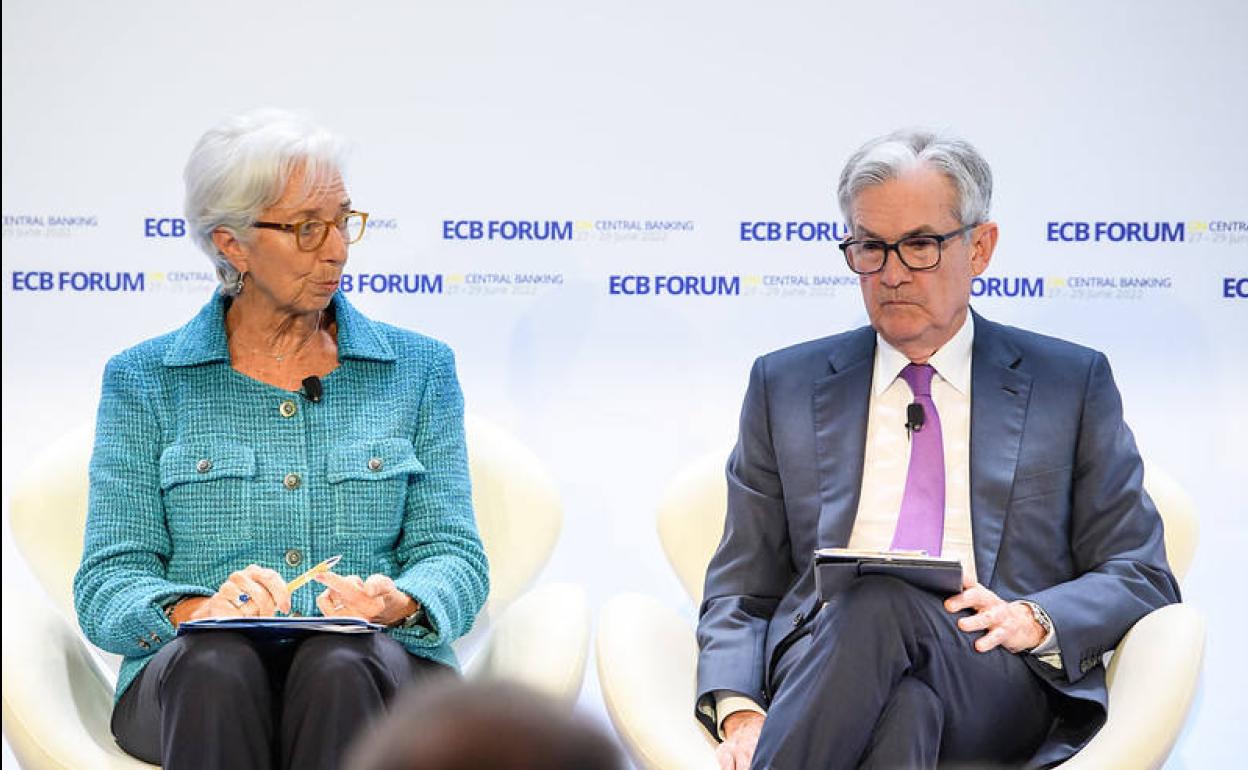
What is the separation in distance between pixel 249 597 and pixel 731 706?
915mm

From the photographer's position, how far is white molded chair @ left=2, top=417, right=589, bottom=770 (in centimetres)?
323

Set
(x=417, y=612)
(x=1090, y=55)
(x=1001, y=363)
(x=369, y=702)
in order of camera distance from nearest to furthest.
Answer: (x=369, y=702) < (x=417, y=612) < (x=1001, y=363) < (x=1090, y=55)

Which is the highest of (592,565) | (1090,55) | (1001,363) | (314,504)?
(1090,55)

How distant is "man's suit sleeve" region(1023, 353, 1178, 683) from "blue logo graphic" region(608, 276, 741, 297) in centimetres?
136

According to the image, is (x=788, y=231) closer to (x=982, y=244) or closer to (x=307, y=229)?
(x=982, y=244)

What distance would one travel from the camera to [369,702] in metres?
2.94

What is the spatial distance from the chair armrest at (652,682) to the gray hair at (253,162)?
1.06m

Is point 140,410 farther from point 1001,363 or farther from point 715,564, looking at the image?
point 1001,363

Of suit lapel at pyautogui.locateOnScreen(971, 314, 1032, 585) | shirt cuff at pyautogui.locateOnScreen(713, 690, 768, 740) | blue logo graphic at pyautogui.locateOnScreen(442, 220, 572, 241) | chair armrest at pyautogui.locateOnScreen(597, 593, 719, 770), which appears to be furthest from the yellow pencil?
blue logo graphic at pyautogui.locateOnScreen(442, 220, 572, 241)

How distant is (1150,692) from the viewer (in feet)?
10.1

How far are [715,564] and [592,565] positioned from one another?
4.07ft

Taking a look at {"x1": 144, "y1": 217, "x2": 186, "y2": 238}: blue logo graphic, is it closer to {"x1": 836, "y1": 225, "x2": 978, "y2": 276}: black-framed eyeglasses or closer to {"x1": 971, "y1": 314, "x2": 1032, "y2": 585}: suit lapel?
{"x1": 836, "y1": 225, "x2": 978, "y2": 276}: black-framed eyeglasses

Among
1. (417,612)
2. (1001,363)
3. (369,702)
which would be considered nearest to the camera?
(369,702)

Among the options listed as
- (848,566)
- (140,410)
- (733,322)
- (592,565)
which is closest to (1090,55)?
(733,322)
